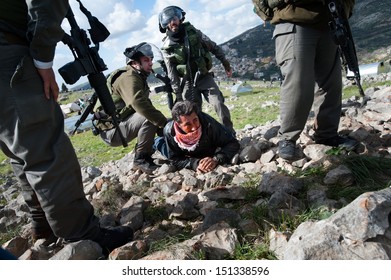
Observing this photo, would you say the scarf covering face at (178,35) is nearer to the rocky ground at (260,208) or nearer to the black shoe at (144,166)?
the black shoe at (144,166)

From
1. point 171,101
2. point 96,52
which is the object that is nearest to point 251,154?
point 96,52

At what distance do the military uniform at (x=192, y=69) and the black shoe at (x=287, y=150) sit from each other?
2371 millimetres

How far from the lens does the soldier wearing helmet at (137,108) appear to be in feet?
15.6

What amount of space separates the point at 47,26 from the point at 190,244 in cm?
162

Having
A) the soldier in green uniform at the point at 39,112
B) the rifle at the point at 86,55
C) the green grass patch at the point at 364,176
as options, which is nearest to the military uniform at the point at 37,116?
the soldier in green uniform at the point at 39,112

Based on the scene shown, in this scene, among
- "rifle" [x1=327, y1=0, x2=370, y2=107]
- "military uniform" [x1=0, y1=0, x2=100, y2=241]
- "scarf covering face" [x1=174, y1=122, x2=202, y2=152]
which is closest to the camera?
"military uniform" [x1=0, y1=0, x2=100, y2=241]

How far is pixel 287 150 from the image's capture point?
354cm

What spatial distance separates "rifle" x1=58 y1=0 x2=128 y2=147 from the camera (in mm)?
2773

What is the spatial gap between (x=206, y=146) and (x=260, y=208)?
200cm

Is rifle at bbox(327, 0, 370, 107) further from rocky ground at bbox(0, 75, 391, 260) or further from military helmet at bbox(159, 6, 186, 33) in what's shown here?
military helmet at bbox(159, 6, 186, 33)

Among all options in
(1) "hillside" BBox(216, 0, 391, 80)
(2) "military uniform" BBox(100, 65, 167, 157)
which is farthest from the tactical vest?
(1) "hillside" BBox(216, 0, 391, 80)

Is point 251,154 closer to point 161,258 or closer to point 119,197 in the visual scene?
point 119,197

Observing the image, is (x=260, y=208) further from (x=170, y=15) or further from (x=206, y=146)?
(x=170, y=15)

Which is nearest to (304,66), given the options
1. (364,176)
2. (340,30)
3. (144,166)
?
(340,30)
